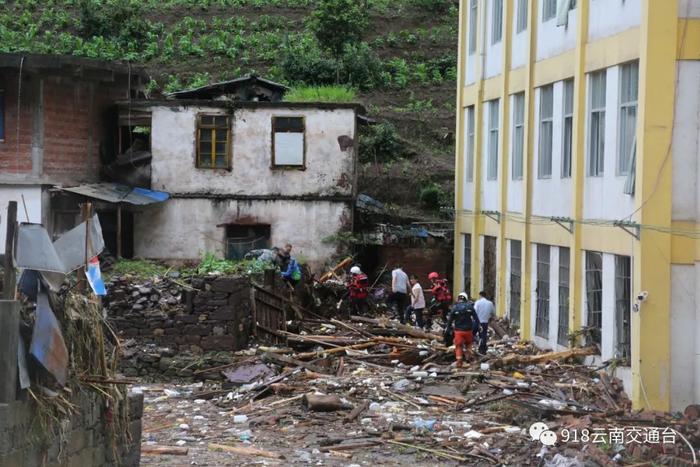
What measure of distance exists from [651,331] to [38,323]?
10592 mm

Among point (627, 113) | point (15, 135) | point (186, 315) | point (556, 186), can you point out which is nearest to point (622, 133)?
point (627, 113)

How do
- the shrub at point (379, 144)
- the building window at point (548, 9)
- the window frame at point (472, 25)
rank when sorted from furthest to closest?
1. the shrub at point (379, 144)
2. the window frame at point (472, 25)
3. the building window at point (548, 9)

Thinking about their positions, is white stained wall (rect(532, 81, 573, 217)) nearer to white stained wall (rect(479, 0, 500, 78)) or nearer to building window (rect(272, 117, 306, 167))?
white stained wall (rect(479, 0, 500, 78))

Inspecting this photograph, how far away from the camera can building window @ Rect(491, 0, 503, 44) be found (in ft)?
91.2

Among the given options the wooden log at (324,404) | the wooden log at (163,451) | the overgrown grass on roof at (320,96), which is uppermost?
the overgrown grass on roof at (320,96)

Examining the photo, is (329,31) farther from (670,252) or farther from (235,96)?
(670,252)

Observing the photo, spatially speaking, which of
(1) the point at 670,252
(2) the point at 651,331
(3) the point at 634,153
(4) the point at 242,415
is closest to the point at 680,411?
(2) the point at 651,331

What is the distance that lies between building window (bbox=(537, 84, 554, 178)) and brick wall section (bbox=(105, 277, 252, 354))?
7.19 metres

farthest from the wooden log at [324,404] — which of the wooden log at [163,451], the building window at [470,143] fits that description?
the building window at [470,143]

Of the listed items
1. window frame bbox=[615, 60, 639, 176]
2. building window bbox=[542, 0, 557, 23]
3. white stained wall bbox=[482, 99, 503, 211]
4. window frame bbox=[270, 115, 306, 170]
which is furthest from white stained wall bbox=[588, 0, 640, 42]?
window frame bbox=[270, 115, 306, 170]

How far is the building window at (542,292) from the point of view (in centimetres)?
2327

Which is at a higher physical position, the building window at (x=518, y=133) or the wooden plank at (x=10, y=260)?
the building window at (x=518, y=133)

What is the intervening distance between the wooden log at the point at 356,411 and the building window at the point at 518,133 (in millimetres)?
9723

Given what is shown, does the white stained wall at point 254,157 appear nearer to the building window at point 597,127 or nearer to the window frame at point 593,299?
the building window at point 597,127
